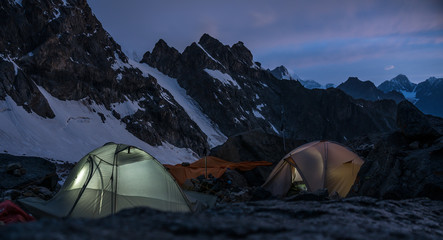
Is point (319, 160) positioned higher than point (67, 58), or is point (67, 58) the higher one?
point (67, 58)

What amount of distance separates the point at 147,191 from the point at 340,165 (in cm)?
885

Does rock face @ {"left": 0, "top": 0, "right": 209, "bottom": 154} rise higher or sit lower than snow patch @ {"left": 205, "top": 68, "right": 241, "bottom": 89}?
lower

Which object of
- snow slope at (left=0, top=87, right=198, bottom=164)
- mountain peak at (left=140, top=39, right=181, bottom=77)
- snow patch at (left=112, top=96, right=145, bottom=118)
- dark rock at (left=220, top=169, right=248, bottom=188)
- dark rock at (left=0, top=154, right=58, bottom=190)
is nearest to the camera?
dark rock at (left=0, top=154, right=58, bottom=190)

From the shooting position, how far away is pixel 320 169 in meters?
12.5

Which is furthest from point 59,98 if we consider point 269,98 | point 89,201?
point 269,98

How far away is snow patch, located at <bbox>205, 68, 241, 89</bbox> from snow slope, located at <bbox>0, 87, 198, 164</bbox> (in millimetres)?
46672

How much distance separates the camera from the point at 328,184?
12125 millimetres

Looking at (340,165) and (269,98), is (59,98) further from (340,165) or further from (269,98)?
(269,98)

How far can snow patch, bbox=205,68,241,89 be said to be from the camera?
10288 cm

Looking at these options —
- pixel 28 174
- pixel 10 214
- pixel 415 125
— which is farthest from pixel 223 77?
pixel 10 214

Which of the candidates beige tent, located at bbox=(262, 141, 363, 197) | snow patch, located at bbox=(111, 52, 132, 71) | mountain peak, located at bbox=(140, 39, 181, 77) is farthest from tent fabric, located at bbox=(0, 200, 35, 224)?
mountain peak, located at bbox=(140, 39, 181, 77)

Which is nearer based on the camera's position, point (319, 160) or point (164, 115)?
point (319, 160)

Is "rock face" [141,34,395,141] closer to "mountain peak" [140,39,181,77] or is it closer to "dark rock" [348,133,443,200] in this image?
"mountain peak" [140,39,181,77]

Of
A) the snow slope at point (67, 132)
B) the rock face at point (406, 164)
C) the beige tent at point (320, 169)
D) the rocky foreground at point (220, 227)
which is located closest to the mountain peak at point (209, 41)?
the snow slope at point (67, 132)
